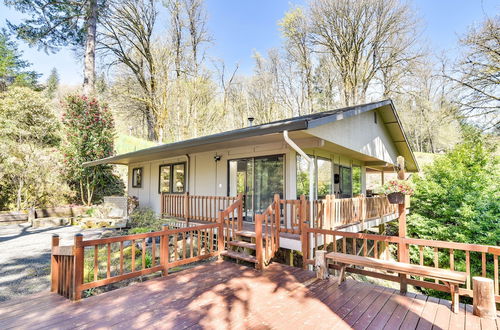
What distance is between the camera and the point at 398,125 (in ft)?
34.3

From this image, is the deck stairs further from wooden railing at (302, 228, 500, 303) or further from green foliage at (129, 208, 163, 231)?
green foliage at (129, 208, 163, 231)

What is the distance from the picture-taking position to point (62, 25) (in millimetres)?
15219

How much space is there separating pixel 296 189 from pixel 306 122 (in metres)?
2.49

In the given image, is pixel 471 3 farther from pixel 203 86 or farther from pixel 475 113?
pixel 203 86

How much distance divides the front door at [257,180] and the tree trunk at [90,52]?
10.9 metres

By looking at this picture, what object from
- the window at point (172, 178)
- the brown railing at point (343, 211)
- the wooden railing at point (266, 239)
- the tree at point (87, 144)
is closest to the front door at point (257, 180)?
the brown railing at point (343, 211)

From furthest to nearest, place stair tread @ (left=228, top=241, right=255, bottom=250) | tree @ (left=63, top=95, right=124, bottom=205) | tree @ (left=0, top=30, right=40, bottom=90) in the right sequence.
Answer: tree @ (left=0, top=30, right=40, bottom=90), tree @ (left=63, top=95, right=124, bottom=205), stair tread @ (left=228, top=241, right=255, bottom=250)

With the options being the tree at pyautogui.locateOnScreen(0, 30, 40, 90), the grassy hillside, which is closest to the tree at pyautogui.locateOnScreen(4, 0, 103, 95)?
the tree at pyautogui.locateOnScreen(0, 30, 40, 90)

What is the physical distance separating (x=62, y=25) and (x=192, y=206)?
14.9 metres

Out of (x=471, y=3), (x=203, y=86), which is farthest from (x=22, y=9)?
(x=471, y=3)

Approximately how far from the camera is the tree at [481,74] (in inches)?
415

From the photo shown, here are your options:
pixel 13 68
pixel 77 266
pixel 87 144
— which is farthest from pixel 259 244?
pixel 13 68

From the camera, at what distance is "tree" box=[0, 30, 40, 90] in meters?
18.1

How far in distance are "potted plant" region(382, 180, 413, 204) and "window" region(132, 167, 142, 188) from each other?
1130 cm
